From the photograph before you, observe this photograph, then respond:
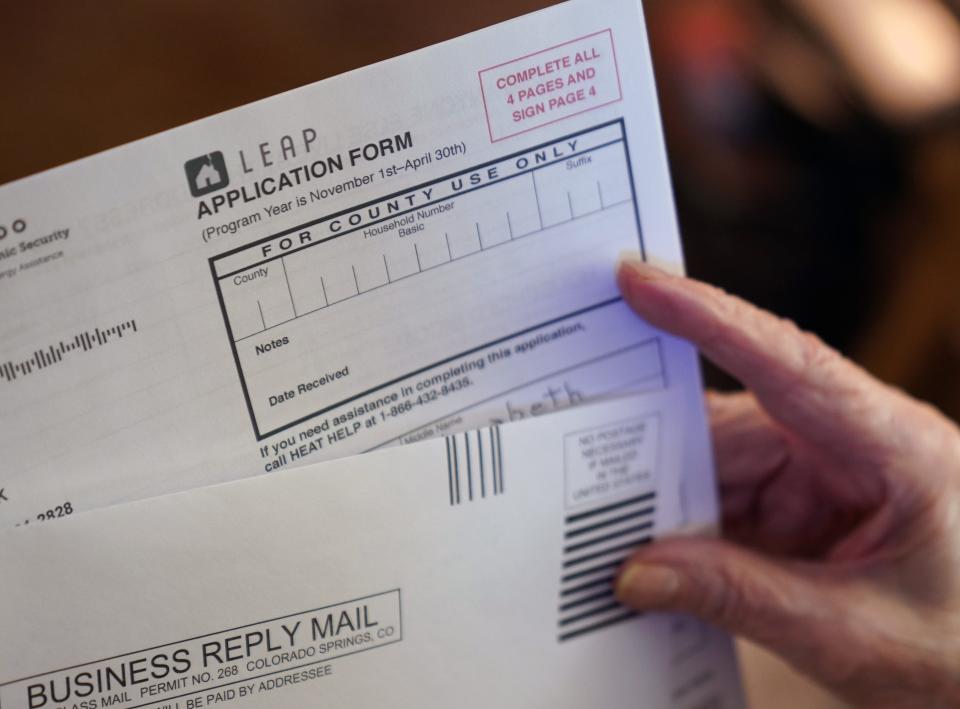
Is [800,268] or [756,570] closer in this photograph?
[756,570]

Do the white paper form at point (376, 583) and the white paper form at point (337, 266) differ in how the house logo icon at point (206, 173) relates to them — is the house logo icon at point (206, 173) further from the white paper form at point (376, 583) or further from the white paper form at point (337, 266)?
the white paper form at point (376, 583)

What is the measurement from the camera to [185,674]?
48 cm

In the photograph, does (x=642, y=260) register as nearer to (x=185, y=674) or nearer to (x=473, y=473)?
(x=473, y=473)

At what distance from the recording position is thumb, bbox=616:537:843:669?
589 mm

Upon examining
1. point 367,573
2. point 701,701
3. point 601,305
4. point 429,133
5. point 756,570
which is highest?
point 429,133

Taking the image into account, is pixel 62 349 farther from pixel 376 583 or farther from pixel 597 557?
pixel 597 557

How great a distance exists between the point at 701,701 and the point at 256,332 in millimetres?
433

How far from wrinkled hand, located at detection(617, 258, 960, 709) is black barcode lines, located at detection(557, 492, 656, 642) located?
1 centimetres

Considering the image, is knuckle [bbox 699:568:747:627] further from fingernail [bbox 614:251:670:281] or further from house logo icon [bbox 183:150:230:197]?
house logo icon [bbox 183:150:230:197]

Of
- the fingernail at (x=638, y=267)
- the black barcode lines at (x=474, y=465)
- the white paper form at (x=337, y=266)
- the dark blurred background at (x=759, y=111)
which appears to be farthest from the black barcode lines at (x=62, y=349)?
the dark blurred background at (x=759, y=111)

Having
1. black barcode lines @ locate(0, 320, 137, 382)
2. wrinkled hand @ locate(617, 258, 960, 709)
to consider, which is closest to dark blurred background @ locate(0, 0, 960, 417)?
wrinkled hand @ locate(617, 258, 960, 709)

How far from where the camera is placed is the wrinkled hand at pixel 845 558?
23.0 inches

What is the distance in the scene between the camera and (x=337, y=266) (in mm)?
488

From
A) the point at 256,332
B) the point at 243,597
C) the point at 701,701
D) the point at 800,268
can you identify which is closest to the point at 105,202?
the point at 256,332
